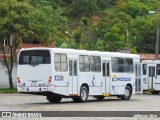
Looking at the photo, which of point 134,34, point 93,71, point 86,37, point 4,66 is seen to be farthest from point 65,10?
point 93,71

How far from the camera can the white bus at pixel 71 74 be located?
29.3m

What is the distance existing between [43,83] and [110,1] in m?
116

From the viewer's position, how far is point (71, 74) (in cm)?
3083

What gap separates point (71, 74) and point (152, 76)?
1738cm

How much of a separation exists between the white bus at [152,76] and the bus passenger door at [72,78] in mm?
16551

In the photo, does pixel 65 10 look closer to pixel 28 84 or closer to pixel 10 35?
pixel 10 35

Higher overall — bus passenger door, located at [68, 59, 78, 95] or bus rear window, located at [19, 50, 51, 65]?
bus rear window, located at [19, 50, 51, 65]

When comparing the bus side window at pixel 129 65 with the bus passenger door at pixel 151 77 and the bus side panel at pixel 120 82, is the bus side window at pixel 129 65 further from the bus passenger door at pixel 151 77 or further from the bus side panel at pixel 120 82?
the bus passenger door at pixel 151 77

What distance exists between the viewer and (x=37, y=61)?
2966 cm

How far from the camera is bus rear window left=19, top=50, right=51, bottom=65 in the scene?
96.5 ft

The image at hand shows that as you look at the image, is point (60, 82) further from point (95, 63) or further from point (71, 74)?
point (95, 63)

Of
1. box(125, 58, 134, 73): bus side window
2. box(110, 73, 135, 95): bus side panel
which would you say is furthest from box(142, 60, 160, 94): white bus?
box(110, 73, 135, 95): bus side panel

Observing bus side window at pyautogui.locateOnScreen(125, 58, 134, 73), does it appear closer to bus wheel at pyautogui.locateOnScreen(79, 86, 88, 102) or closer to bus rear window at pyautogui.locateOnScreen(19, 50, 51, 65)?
bus wheel at pyautogui.locateOnScreen(79, 86, 88, 102)

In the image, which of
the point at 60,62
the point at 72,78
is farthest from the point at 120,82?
the point at 60,62
